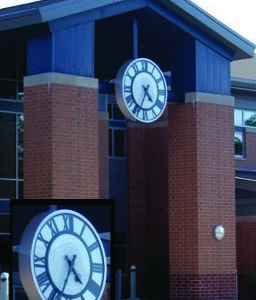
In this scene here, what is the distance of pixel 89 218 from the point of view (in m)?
4.79

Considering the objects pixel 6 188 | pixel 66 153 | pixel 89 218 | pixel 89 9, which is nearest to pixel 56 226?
pixel 89 218

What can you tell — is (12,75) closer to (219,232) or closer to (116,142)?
(116,142)

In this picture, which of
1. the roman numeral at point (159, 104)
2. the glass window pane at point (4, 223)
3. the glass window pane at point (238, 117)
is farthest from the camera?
the glass window pane at point (238, 117)

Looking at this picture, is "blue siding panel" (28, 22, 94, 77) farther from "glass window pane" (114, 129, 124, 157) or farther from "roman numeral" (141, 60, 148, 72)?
"glass window pane" (114, 129, 124, 157)

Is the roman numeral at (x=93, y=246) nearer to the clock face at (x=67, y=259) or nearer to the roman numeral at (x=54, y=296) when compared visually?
the clock face at (x=67, y=259)

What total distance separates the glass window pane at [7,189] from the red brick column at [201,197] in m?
4.01

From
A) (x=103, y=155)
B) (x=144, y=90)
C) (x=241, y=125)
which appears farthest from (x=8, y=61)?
(x=241, y=125)

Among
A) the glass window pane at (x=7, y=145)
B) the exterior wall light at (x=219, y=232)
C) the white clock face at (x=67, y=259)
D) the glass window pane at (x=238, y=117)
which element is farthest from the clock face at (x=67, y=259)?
the glass window pane at (x=238, y=117)

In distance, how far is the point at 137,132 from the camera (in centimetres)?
2408

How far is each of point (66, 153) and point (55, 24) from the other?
2.53 metres

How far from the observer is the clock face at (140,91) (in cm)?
1538

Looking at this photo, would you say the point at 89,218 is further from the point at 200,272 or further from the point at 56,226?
the point at 200,272

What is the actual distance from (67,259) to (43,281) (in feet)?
0.74

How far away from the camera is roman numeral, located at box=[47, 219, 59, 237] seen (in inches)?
182
